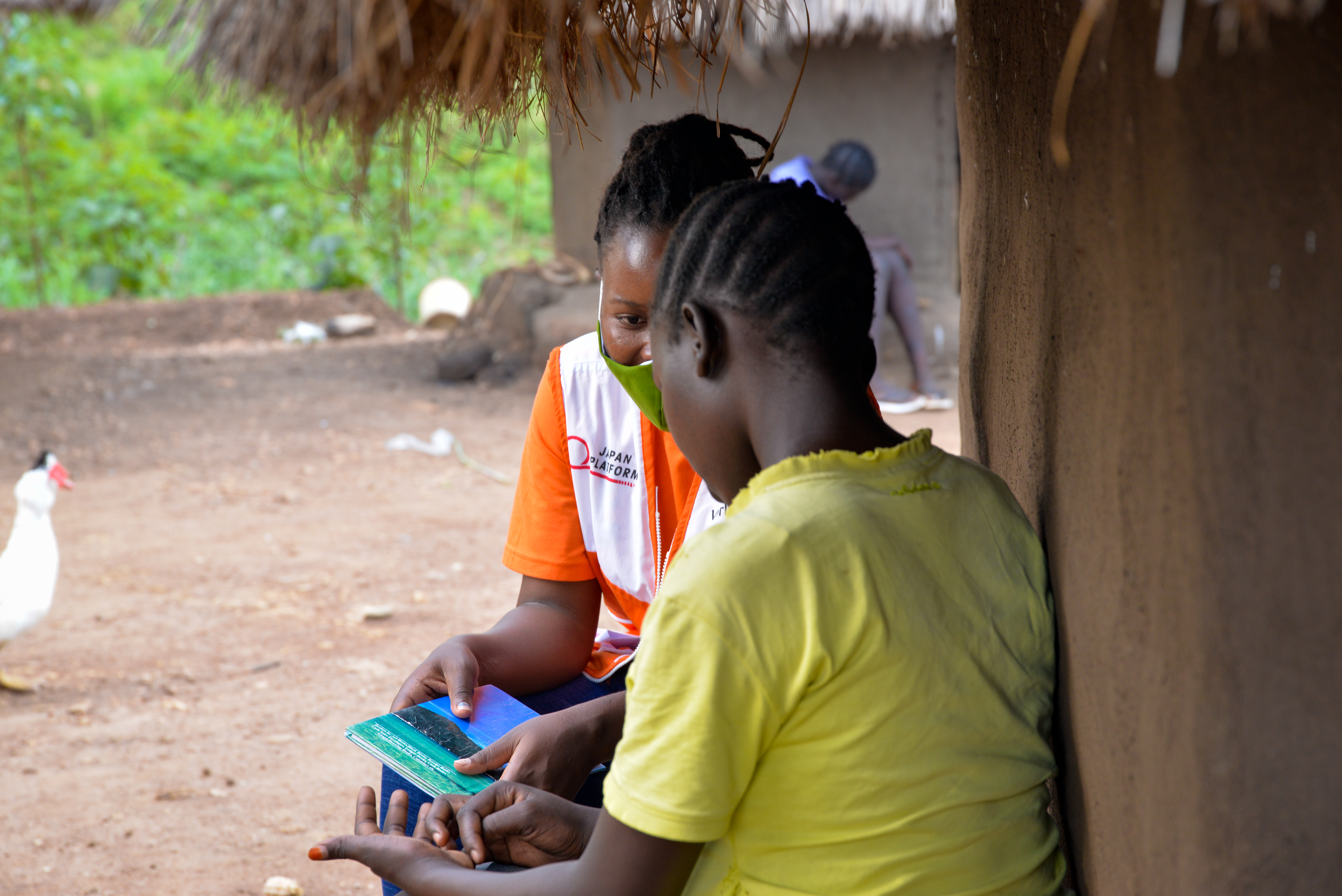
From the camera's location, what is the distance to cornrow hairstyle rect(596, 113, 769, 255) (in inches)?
68.4

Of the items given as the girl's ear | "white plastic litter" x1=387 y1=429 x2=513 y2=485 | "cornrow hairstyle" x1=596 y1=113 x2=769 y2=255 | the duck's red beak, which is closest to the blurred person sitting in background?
"white plastic litter" x1=387 y1=429 x2=513 y2=485

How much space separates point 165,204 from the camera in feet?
43.4

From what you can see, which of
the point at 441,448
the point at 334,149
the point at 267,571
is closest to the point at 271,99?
the point at 334,149

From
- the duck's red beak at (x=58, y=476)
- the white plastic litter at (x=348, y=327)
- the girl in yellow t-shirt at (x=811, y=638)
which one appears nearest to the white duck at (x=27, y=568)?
the duck's red beak at (x=58, y=476)

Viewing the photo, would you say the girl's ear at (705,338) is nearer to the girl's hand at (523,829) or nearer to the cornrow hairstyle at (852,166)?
the girl's hand at (523,829)

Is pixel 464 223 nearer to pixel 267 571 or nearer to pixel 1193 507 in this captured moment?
pixel 267 571

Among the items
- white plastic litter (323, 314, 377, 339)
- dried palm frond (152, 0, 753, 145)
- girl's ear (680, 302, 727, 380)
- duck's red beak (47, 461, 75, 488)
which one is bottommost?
duck's red beak (47, 461, 75, 488)

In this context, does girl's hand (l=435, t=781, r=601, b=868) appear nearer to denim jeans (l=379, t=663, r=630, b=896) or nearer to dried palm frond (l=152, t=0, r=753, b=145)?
denim jeans (l=379, t=663, r=630, b=896)

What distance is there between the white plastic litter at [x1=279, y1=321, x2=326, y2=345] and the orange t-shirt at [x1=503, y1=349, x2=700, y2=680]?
8.05 metres

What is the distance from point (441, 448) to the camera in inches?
278

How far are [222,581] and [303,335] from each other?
525 centimetres

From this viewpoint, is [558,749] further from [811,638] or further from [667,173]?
[667,173]

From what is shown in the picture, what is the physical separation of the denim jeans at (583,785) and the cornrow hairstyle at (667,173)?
2.50 ft

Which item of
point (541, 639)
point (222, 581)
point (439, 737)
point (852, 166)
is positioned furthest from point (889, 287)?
point (439, 737)
